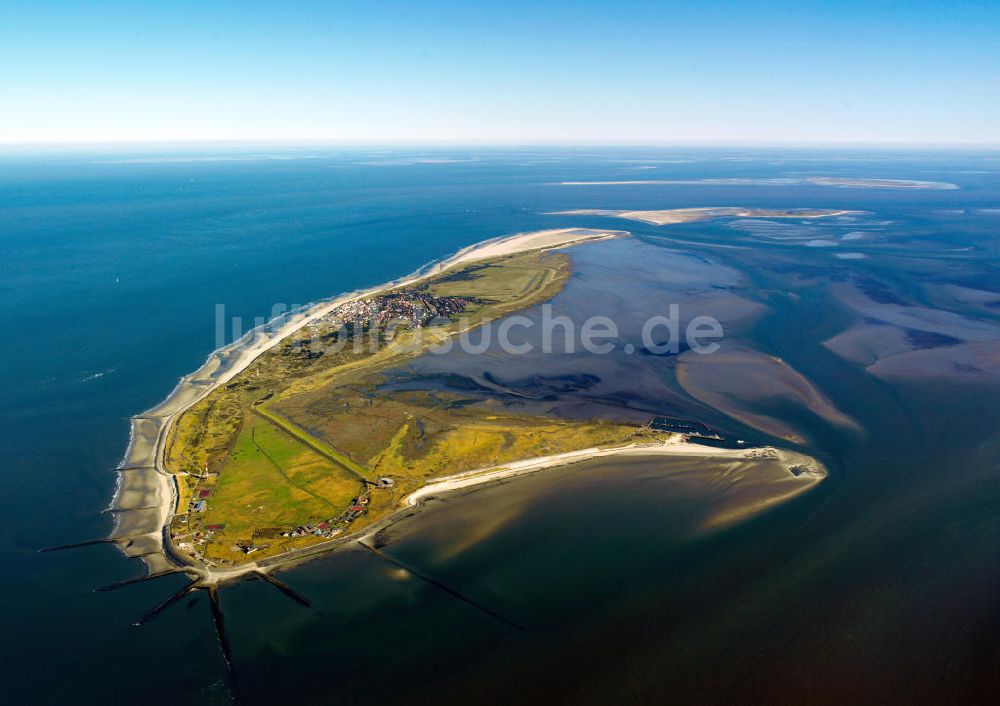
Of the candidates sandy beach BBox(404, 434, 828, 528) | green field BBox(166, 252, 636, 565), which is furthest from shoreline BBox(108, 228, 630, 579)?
sandy beach BBox(404, 434, 828, 528)

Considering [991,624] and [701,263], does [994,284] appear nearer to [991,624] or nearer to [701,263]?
[701,263]

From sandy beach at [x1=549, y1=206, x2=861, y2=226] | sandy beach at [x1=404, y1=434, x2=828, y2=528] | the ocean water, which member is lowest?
the ocean water

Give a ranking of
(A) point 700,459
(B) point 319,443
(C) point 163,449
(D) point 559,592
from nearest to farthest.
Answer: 1. (D) point 559,592
2. (A) point 700,459
3. (C) point 163,449
4. (B) point 319,443

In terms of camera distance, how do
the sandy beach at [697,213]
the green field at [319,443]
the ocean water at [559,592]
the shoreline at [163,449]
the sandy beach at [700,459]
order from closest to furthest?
the ocean water at [559,592] < the shoreline at [163,449] < the green field at [319,443] < the sandy beach at [700,459] < the sandy beach at [697,213]

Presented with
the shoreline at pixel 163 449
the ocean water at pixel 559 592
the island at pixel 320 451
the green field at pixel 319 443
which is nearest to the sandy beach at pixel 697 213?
the shoreline at pixel 163 449

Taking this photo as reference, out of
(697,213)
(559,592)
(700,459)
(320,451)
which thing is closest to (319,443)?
(320,451)

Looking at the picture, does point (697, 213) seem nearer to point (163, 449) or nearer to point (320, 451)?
point (320, 451)

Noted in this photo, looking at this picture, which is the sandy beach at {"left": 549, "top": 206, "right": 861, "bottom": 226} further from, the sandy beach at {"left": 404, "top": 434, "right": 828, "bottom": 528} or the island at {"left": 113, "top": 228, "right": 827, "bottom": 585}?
the sandy beach at {"left": 404, "top": 434, "right": 828, "bottom": 528}

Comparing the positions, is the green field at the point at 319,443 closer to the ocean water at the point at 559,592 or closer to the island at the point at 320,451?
the island at the point at 320,451

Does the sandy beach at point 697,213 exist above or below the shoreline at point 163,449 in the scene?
above
